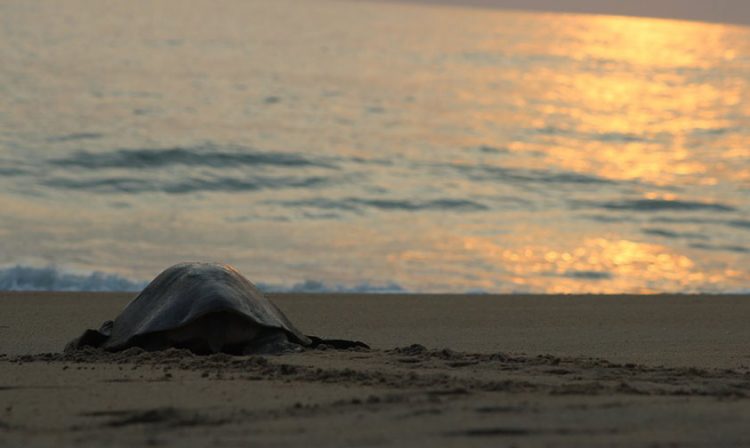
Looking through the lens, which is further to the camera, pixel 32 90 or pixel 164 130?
pixel 32 90

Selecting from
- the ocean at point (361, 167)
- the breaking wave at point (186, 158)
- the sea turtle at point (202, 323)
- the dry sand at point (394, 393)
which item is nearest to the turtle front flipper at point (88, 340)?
the sea turtle at point (202, 323)

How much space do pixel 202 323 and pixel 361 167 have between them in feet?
45.7

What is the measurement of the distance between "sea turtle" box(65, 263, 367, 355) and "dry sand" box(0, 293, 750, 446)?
19 cm

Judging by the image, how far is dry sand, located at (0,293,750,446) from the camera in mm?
3557

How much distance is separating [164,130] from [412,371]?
1706cm

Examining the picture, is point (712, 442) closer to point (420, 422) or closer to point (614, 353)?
point (420, 422)

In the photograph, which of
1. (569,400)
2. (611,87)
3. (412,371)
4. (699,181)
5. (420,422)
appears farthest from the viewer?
(611,87)

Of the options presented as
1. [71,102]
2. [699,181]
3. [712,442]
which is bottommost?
[712,442]

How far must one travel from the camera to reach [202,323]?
5.59 meters

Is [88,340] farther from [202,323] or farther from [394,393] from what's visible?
[394,393]

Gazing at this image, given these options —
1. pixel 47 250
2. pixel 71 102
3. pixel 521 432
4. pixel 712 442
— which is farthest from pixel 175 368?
pixel 71 102

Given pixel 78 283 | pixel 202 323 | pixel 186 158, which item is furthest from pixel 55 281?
pixel 186 158

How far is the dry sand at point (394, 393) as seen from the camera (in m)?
3.56

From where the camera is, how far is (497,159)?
21141mm
